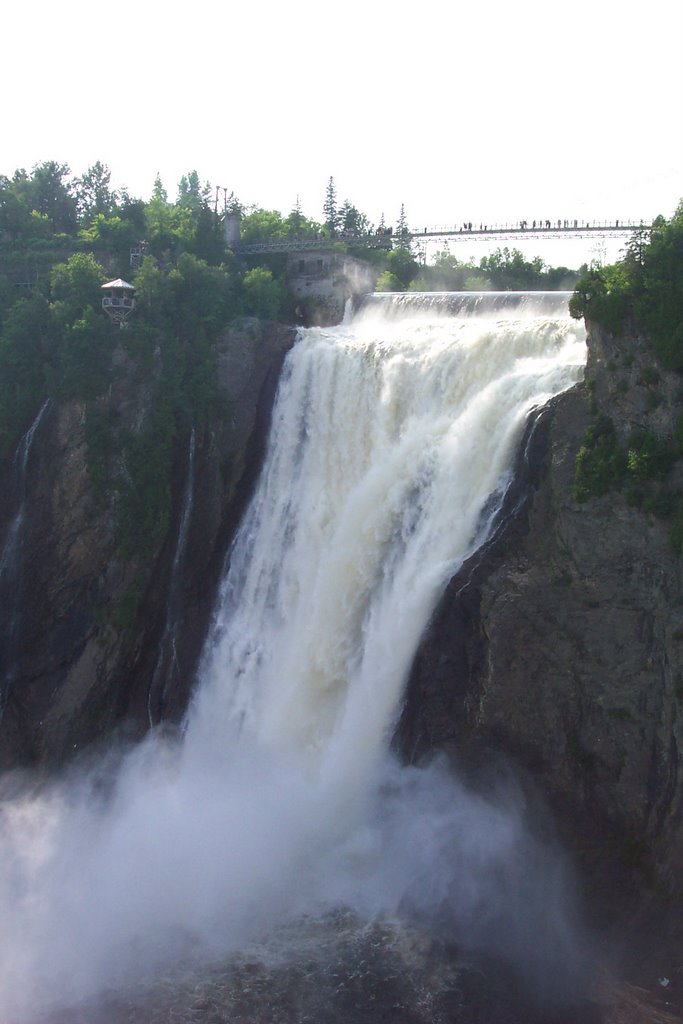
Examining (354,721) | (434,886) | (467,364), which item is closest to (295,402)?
(467,364)

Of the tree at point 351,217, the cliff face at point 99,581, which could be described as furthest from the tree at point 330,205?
the cliff face at point 99,581

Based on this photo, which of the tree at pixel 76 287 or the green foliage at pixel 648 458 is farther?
the tree at pixel 76 287

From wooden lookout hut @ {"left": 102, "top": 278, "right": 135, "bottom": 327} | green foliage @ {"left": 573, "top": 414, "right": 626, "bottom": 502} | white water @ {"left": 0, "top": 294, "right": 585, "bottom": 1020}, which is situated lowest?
white water @ {"left": 0, "top": 294, "right": 585, "bottom": 1020}

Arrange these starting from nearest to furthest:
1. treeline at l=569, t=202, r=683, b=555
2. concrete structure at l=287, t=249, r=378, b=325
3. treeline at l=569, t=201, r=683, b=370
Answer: treeline at l=569, t=202, r=683, b=555
treeline at l=569, t=201, r=683, b=370
concrete structure at l=287, t=249, r=378, b=325

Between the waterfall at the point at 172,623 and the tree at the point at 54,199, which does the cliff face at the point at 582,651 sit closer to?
the waterfall at the point at 172,623

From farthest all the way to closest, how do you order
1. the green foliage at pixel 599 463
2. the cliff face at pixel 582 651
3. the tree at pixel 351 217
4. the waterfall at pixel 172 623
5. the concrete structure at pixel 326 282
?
1. the tree at pixel 351 217
2. the concrete structure at pixel 326 282
3. the waterfall at pixel 172 623
4. the green foliage at pixel 599 463
5. the cliff face at pixel 582 651

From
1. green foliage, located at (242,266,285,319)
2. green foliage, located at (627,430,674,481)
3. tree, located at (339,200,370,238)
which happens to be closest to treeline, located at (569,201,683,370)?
green foliage, located at (627,430,674,481)

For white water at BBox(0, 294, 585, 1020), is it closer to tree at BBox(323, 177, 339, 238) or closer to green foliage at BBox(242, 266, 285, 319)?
green foliage at BBox(242, 266, 285, 319)

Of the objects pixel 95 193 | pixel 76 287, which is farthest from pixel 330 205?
pixel 76 287
